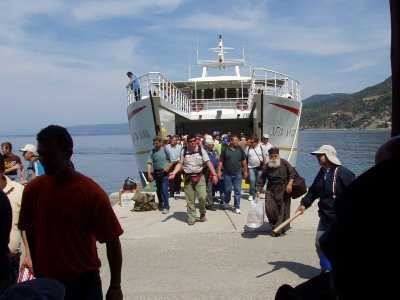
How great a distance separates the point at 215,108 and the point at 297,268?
16.0 metres

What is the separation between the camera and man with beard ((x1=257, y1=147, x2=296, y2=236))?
755 centimetres

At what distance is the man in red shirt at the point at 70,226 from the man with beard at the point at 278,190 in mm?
4967

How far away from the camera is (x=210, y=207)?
34.5ft

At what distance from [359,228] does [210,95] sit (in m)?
21.5

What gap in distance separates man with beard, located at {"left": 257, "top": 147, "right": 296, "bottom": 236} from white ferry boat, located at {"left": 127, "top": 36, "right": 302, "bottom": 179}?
7.47 meters

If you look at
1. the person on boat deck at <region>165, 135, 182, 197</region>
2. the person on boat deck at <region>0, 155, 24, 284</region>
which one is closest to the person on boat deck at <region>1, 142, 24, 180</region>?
the person on boat deck at <region>165, 135, 182, 197</region>

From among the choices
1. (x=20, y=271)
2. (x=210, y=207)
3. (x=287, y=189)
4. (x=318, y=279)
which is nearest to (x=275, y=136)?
(x=210, y=207)

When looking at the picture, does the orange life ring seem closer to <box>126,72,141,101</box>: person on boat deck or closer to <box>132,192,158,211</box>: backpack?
<box>126,72,141,101</box>: person on boat deck

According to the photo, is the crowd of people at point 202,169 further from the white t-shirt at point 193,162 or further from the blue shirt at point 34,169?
the blue shirt at point 34,169

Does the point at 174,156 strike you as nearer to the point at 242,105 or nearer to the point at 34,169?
the point at 34,169

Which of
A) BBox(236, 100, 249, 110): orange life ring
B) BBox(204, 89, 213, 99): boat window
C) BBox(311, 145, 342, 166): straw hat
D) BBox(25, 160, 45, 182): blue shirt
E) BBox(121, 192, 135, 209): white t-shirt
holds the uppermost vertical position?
BBox(204, 89, 213, 99): boat window

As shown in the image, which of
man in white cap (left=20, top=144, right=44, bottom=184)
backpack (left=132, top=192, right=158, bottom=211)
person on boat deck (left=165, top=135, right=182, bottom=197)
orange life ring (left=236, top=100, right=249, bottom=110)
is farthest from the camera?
orange life ring (left=236, top=100, right=249, bottom=110)

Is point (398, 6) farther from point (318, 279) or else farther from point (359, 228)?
point (318, 279)

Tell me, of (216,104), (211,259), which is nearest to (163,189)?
(211,259)
